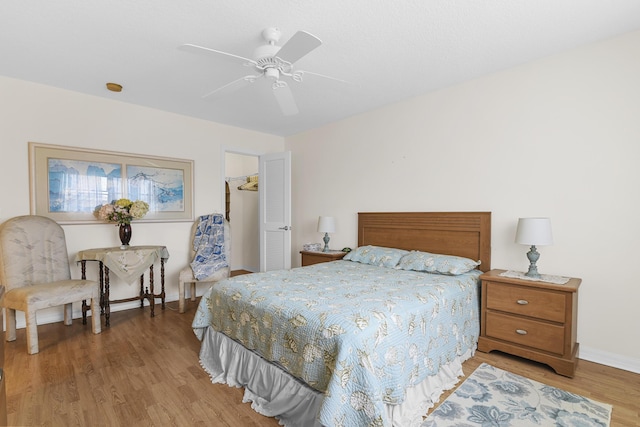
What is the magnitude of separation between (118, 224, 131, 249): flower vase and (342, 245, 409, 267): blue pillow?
246 centimetres

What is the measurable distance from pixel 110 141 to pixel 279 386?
11.1 ft

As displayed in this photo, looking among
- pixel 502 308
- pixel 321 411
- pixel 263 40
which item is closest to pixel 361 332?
pixel 321 411

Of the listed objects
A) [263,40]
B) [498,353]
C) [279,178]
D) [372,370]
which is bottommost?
[498,353]

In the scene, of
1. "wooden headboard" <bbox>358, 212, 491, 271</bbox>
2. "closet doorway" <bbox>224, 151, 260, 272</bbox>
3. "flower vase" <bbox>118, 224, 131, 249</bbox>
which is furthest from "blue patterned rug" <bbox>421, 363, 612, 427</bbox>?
"closet doorway" <bbox>224, 151, 260, 272</bbox>

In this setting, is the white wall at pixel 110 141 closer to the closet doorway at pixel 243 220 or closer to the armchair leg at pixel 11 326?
the armchair leg at pixel 11 326

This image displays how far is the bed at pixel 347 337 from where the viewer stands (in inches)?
57.3

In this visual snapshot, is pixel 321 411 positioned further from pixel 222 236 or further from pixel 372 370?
pixel 222 236

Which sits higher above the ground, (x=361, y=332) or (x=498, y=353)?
(x=361, y=332)

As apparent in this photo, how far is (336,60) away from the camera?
102 inches

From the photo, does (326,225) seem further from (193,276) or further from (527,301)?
(527,301)

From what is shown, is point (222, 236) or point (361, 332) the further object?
point (222, 236)

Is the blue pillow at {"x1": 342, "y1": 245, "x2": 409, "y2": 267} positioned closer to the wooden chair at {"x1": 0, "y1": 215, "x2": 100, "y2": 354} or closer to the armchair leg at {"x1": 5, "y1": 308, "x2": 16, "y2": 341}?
the wooden chair at {"x1": 0, "y1": 215, "x2": 100, "y2": 354}

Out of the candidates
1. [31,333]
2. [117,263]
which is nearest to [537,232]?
[117,263]

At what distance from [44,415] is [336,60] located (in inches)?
123
